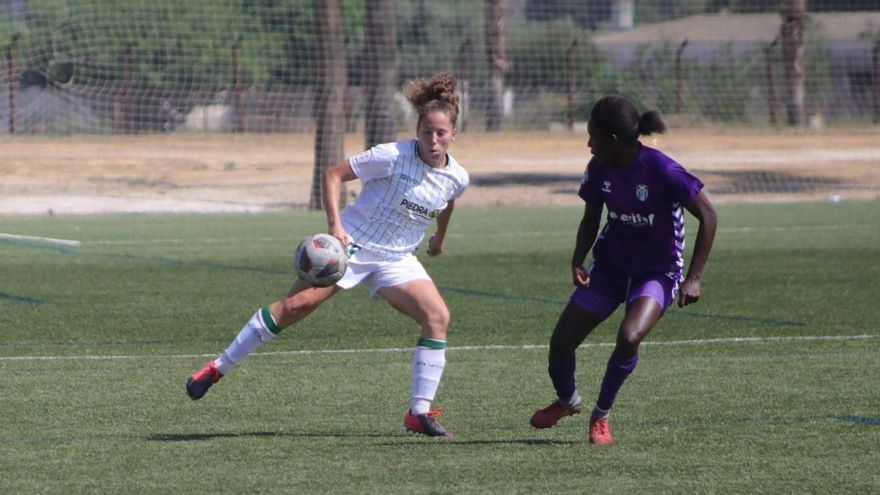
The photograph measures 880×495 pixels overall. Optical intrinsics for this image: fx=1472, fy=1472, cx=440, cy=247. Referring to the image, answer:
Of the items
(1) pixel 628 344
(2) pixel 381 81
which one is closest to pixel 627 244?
(1) pixel 628 344

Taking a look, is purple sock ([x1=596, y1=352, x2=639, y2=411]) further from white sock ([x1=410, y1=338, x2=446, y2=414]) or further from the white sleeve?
the white sleeve

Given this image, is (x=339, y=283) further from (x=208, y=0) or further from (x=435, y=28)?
(x=435, y=28)

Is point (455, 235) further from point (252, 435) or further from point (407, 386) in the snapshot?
point (252, 435)

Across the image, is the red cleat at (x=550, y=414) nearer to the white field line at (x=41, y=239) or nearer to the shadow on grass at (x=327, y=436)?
the shadow on grass at (x=327, y=436)


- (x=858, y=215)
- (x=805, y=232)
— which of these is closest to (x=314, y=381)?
(x=805, y=232)

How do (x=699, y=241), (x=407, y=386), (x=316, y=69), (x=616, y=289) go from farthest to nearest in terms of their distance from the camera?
(x=316, y=69) < (x=407, y=386) < (x=616, y=289) < (x=699, y=241)

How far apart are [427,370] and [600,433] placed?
2.97 feet

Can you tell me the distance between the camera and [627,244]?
6.80 m

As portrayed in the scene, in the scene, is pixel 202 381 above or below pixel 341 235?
below

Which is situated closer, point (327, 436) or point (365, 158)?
point (327, 436)

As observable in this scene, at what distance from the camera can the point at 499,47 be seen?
34.0m

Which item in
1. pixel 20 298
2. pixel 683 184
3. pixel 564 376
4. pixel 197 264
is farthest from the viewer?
pixel 197 264

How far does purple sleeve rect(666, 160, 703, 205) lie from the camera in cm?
655

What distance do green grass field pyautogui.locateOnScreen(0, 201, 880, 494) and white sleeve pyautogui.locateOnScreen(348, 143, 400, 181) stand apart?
4.06 ft
